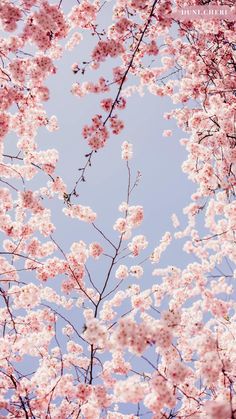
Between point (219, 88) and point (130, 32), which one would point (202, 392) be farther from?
point (130, 32)

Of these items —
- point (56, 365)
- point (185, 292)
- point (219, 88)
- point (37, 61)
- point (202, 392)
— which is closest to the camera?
point (37, 61)

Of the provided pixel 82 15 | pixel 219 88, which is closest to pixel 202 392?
pixel 219 88

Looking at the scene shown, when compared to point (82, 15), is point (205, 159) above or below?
below

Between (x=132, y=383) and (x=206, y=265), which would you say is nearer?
(x=132, y=383)

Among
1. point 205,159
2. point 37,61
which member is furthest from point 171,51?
point 37,61

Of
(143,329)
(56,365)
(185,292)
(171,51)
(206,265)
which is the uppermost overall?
(171,51)

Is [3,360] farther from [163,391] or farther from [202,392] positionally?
[163,391]

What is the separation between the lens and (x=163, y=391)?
4.48 meters

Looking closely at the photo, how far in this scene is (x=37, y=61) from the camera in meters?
6.48

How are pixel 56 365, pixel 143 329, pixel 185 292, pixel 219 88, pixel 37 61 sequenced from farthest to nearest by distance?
pixel 185 292 → pixel 219 88 → pixel 56 365 → pixel 37 61 → pixel 143 329

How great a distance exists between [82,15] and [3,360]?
23.3 feet

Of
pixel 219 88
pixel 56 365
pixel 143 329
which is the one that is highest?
pixel 219 88

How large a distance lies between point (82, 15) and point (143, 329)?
22.0 feet

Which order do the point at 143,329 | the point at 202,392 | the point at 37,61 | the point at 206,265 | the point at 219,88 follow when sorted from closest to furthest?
the point at 143,329, the point at 37,61, the point at 202,392, the point at 219,88, the point at 206,265
